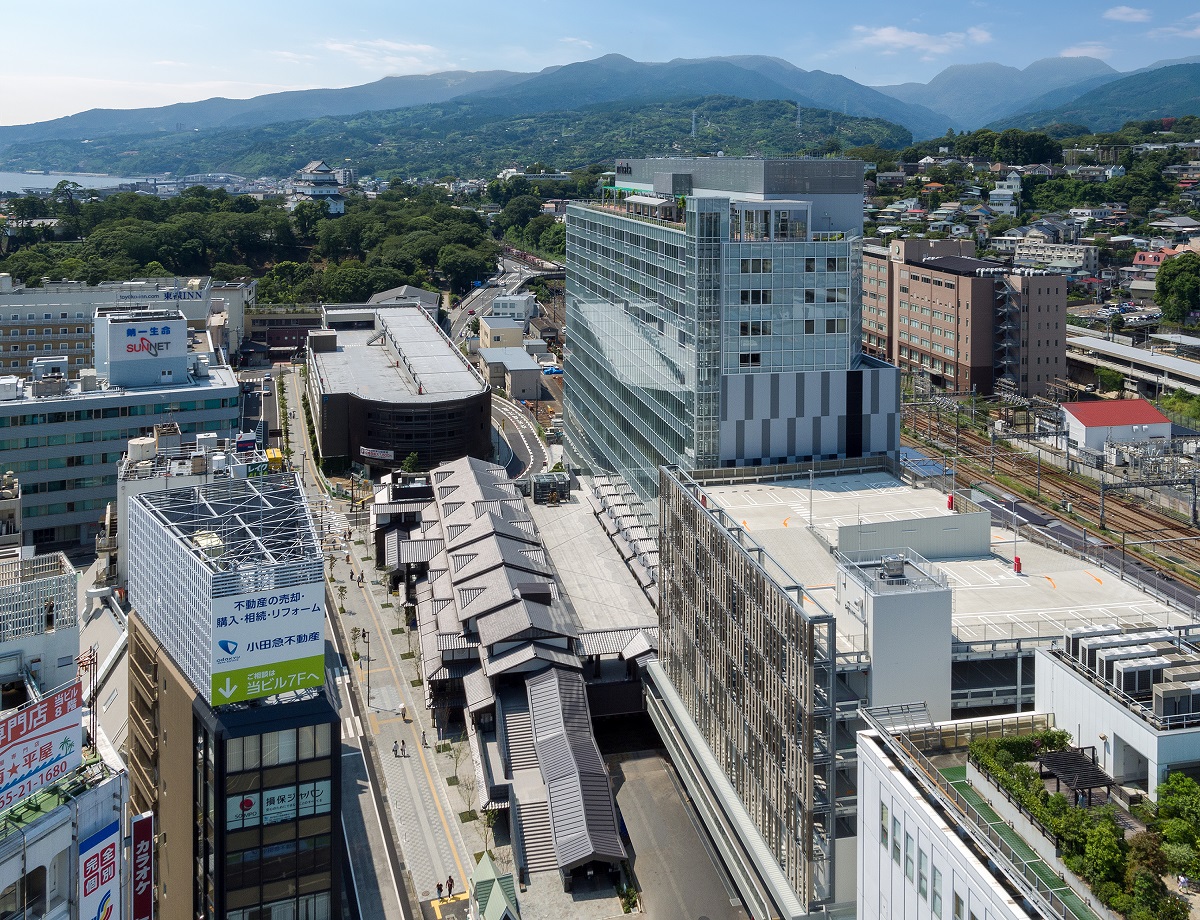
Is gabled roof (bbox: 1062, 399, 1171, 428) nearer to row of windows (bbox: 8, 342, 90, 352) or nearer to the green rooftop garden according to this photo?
the green rooftop garden

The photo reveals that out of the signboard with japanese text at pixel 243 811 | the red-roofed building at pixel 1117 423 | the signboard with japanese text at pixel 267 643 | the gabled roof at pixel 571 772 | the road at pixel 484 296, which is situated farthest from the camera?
the road at pixel 484 296

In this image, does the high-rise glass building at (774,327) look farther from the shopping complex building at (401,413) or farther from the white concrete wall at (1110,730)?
the shopping complex building at (401,413)

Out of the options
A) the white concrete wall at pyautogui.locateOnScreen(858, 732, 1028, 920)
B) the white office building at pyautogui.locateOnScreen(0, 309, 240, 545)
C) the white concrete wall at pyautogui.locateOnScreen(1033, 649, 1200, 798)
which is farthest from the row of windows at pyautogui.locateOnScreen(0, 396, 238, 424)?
the white concrete wall at pyautogui.locateOnScreen(1033, 649, 1200, 798)

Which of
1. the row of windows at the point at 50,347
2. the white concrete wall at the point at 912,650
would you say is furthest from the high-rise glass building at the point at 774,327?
the row of windows at the point at 50,347

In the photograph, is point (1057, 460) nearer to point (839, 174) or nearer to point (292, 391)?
point (839, 174)

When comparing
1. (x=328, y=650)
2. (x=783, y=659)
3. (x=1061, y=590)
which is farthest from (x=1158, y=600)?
(x=328, y=650)
